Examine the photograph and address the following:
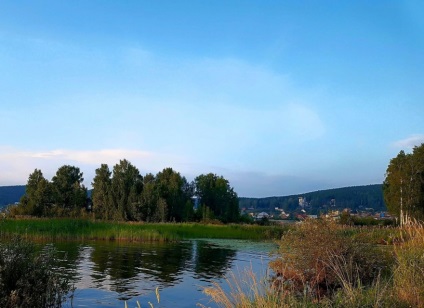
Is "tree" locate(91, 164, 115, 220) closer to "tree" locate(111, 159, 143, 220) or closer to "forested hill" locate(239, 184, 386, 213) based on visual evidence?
"tree" locate(111, 159, 143, 220)

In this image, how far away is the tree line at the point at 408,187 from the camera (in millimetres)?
59656

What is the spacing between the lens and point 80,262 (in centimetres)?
2545

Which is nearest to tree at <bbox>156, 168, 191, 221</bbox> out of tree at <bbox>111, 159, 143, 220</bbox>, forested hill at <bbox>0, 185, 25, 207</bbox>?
tree at <bbox>111, 159, 143, 220</bbox>

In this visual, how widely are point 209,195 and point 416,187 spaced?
135ft

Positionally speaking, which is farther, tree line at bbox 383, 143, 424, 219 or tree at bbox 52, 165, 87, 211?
tree at bbox 52, 165, 87, 211

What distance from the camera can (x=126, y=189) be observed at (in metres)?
76.0

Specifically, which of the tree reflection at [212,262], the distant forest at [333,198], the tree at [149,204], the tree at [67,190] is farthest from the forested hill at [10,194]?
the tree reflection at [212,262]

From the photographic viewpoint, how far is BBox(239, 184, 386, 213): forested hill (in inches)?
5468

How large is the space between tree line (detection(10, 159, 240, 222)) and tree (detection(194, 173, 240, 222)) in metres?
0.42

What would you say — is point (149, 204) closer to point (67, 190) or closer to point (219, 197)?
point (67, 190)

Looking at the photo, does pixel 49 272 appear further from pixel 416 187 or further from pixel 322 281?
pixel 416 187

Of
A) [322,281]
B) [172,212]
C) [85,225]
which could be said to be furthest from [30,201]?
[322,281]

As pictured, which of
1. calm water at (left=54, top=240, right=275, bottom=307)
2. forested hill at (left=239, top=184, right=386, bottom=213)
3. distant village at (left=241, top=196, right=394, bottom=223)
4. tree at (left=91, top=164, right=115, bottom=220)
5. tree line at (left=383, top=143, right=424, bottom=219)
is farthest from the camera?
forested hill at (left=239, top=184, right=386, bottom=213)

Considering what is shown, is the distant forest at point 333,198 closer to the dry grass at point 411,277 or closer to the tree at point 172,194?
the tree at point 172,194
